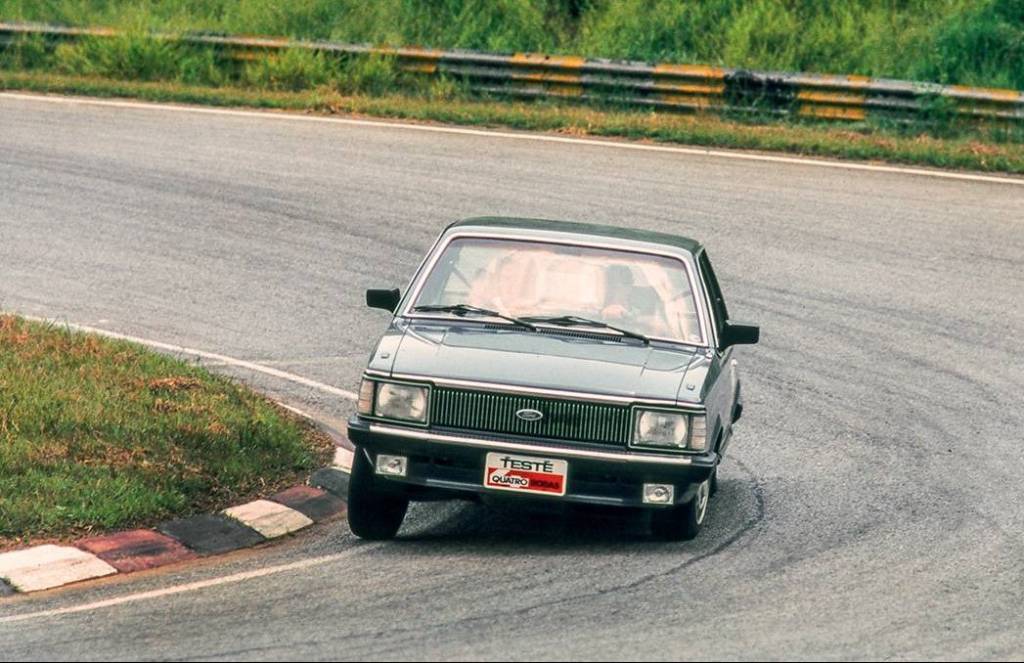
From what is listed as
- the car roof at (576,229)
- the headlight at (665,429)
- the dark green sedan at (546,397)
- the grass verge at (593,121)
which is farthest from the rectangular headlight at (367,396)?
the grass verge at (593,121)

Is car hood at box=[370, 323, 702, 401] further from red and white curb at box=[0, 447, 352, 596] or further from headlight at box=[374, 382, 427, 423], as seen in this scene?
red and white curb at box=[0, 447, 352, 596]

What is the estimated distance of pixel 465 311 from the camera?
9891 mm

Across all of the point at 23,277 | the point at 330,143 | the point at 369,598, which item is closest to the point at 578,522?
the point at 369,598

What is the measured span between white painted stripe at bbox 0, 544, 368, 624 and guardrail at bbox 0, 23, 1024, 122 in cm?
1300

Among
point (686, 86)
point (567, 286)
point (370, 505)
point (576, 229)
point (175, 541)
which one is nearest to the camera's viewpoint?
point (370, 505)

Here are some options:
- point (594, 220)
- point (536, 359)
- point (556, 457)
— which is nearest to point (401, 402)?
point (536, 359)

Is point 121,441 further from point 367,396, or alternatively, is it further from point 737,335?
point 737,335

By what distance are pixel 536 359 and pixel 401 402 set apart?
0.74 m

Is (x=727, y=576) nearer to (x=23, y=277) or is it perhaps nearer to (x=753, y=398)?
(x=753, y=398)

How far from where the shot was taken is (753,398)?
42.0ft

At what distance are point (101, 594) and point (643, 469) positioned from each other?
2718mm

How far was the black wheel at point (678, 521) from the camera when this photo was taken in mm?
9273

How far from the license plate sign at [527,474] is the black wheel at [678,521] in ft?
1.96

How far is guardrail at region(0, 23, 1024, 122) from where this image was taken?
20.5 m
